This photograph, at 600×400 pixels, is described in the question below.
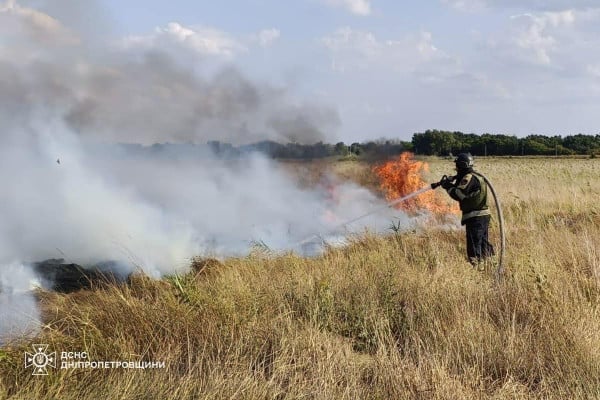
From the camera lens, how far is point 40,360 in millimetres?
3814

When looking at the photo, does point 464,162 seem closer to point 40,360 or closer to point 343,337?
point 343,337

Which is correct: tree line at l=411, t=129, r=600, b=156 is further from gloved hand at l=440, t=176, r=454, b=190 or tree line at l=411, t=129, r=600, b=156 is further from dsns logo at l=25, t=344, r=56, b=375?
dsns logo at l=25, t=344, r=56, b=375

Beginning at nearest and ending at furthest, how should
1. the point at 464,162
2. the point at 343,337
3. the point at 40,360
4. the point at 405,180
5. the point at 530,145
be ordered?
1. the point at 40,360
2. the point at 343,337
3. the point at 464,162
4. the point at 405,180
5. the point at 530,145

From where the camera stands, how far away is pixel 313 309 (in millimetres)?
4938

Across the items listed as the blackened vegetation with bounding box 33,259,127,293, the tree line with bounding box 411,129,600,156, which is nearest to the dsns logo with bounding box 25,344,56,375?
the blackened vegetation with bounding box 33,259,127,293

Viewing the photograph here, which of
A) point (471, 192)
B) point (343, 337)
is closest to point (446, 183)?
point (471, 192)

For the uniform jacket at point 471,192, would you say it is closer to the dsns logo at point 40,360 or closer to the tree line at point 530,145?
the dsns logo at point 40,360

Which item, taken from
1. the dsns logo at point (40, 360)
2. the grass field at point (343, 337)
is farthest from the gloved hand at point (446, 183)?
the dsns logo at point (40, 360)

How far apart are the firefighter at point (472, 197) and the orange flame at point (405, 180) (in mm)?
5717

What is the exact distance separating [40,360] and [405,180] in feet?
37.8

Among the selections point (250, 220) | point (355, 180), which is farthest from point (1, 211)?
point (355, 180)

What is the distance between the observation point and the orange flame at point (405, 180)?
13651 millimetres

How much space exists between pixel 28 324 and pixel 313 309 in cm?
260

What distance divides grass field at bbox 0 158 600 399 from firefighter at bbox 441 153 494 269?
1291 mm
